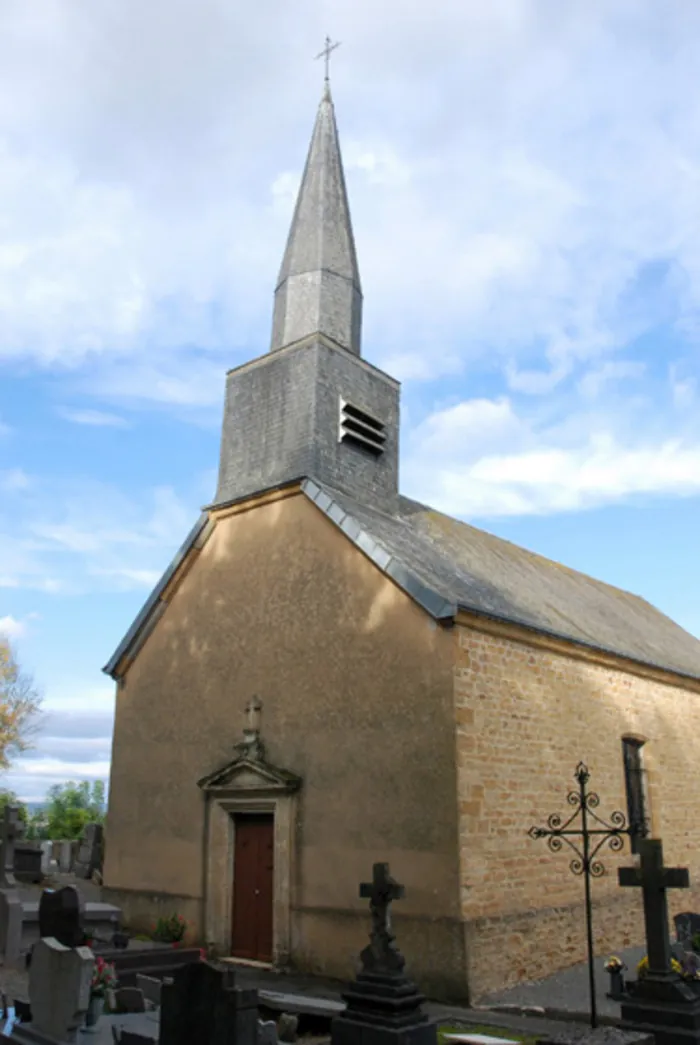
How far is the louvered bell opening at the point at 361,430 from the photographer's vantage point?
14.8 metres

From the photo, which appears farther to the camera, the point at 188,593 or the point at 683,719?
the point at 683,719

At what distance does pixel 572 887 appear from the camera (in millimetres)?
12320

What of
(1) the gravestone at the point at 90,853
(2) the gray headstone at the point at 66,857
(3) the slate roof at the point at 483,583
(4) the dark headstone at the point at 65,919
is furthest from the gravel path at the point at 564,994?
(2) the gray headstone at the point at 66,857

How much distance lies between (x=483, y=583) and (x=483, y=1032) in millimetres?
7044

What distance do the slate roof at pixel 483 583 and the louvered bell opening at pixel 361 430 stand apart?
1238mm

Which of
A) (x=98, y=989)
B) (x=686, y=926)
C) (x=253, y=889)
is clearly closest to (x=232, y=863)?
(x=253, y=889)

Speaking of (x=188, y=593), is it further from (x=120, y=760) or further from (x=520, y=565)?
(x=520, y=565)

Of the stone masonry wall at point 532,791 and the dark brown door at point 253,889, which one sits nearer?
the stone masonry wall at point 532,791

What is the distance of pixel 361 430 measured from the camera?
597 inches

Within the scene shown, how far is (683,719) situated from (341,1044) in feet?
38.7

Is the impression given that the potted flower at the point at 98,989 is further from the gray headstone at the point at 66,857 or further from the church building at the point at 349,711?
the gray headstone at the point at 66,857

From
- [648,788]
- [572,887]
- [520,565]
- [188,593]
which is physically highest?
[520,565]

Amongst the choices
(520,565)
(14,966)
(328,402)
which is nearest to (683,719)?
(520,565)

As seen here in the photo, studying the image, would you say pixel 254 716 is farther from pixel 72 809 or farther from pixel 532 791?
pixel 72 809
